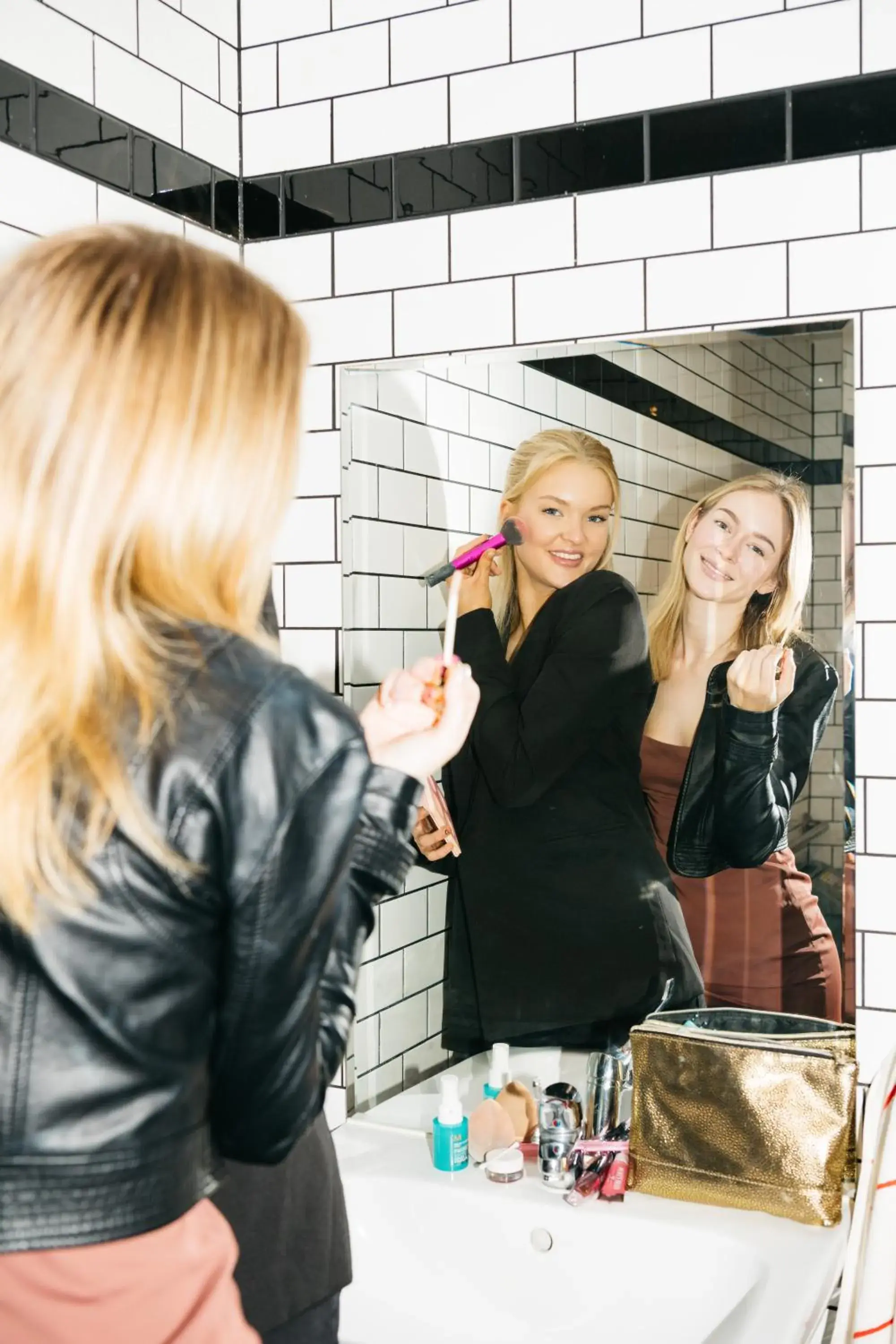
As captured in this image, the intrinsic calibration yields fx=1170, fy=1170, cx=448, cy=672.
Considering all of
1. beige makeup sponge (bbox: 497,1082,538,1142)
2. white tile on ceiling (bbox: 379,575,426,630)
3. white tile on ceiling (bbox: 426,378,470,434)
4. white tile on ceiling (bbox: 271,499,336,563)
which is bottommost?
beige makeup sponge (bbox: 497,1082,538,1142)

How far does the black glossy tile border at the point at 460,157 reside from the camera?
149cm

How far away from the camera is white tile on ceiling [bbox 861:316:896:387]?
4.90 ft

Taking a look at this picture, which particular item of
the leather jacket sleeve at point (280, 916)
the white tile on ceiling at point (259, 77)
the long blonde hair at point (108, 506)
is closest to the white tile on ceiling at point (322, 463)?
the white tile on ceiling at point (259, 77)

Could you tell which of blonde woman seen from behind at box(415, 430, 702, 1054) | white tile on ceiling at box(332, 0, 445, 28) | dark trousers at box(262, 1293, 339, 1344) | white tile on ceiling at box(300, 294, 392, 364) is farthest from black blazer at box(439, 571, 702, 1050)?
white tile on ceiling at box(332, 0, 445, 28)

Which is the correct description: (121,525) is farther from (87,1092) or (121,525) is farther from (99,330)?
(87,1092)

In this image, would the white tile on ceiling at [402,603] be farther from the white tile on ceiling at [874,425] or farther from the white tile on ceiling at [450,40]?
the white tile on ceiling at [450,40]

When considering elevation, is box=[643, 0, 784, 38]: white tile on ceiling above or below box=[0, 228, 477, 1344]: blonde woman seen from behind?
above

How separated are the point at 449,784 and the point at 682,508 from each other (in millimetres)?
522

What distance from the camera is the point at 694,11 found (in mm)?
1565

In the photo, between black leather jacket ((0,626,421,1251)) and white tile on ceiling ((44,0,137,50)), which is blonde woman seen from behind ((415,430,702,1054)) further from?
black leather jacket ((0,626,421,1251))

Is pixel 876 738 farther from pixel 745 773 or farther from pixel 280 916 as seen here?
pixel 280 916

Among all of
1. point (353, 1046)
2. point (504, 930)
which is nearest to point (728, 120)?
point (504, 930)

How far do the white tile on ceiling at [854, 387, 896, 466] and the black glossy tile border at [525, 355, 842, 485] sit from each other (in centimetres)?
4

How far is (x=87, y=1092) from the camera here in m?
0.68
